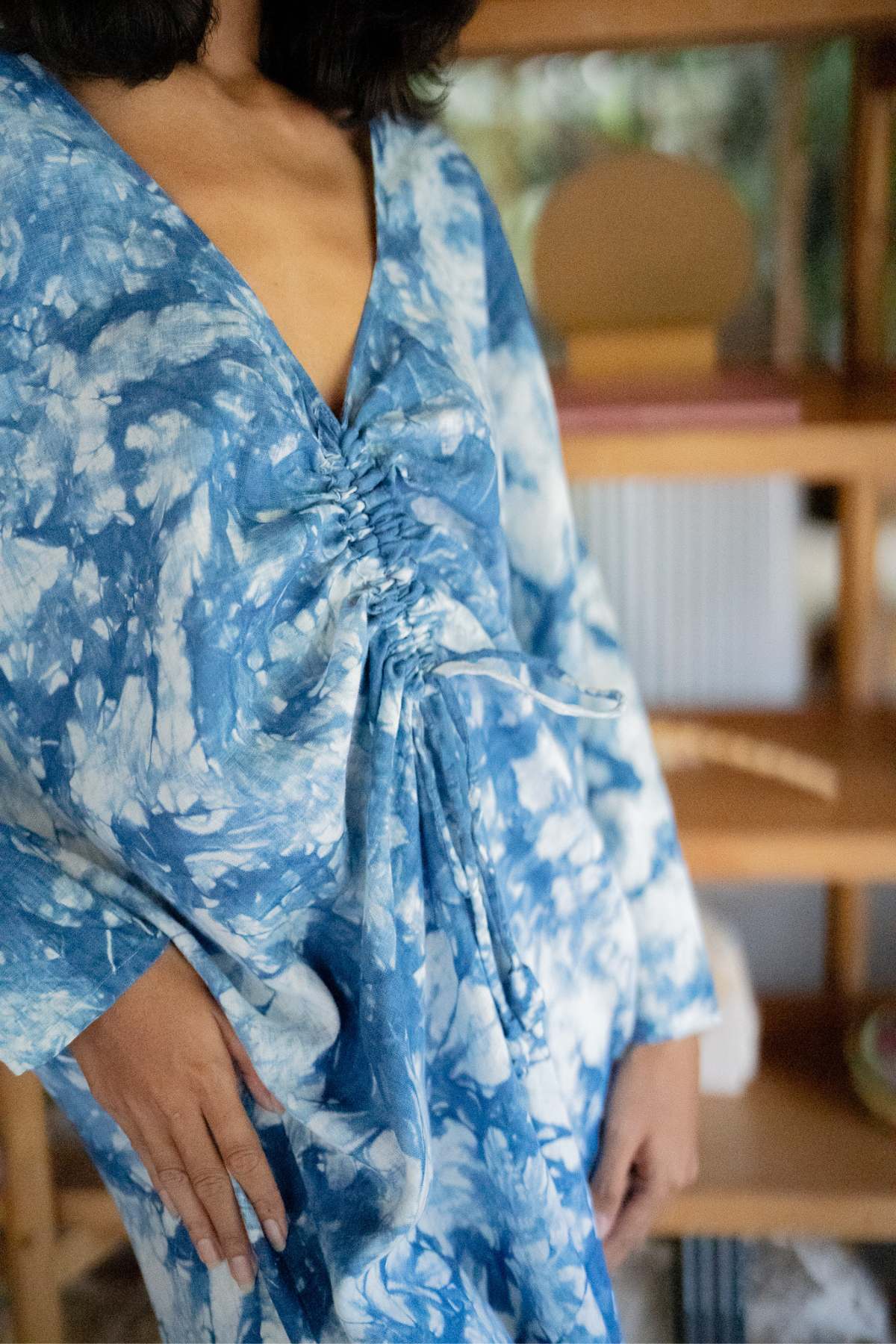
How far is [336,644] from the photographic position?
1.92ft

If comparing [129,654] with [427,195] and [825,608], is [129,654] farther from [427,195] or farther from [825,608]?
[825,608]

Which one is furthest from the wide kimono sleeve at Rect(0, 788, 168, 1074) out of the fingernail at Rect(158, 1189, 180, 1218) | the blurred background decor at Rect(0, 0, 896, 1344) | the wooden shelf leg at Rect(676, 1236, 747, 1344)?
the wooden shelf leg at Rect(676, 1236, 747, 1344)

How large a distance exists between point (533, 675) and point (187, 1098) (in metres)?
0.31

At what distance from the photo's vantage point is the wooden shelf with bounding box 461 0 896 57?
2.80 feet

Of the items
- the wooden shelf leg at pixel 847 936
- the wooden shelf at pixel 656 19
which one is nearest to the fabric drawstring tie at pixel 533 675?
the wooden shelf at pixel 656 19

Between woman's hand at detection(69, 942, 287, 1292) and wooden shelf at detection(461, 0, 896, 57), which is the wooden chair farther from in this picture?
wooden shelf at detection(461, 0, 896, 57)

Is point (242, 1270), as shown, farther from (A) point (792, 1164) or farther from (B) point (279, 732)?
(A) point (792, 1164)

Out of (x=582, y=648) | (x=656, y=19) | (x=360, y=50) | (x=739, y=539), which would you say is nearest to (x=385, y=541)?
(x=582, y=648)

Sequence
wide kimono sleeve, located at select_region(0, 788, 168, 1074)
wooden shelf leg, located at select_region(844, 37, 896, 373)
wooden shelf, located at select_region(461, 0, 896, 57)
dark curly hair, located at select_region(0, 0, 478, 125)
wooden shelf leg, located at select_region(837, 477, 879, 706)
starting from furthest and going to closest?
wooden shelf leg, located at select_region(837, 477, 879, 706) < wooden shelf leg, located at select_region(844, 37, 896, 373) < wooden shelf, located at select_region(461, 0, 896, 57) < dark curly hair, located at select_region(0, 0, 478, 125) < wide kimono sleeve, located at select_region(0, 788, 168, 1074)

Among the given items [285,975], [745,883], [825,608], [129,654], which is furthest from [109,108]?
[745,883]

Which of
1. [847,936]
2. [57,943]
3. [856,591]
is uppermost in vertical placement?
[57,943]

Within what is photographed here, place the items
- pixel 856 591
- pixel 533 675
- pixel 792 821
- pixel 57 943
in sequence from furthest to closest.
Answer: pixel 856 591 < pixel 792 821 < pixel 533 675 < pixel 57 943

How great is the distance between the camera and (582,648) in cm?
81

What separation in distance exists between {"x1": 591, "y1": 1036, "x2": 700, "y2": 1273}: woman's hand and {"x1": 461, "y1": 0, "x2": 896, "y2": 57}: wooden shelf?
0.72m
